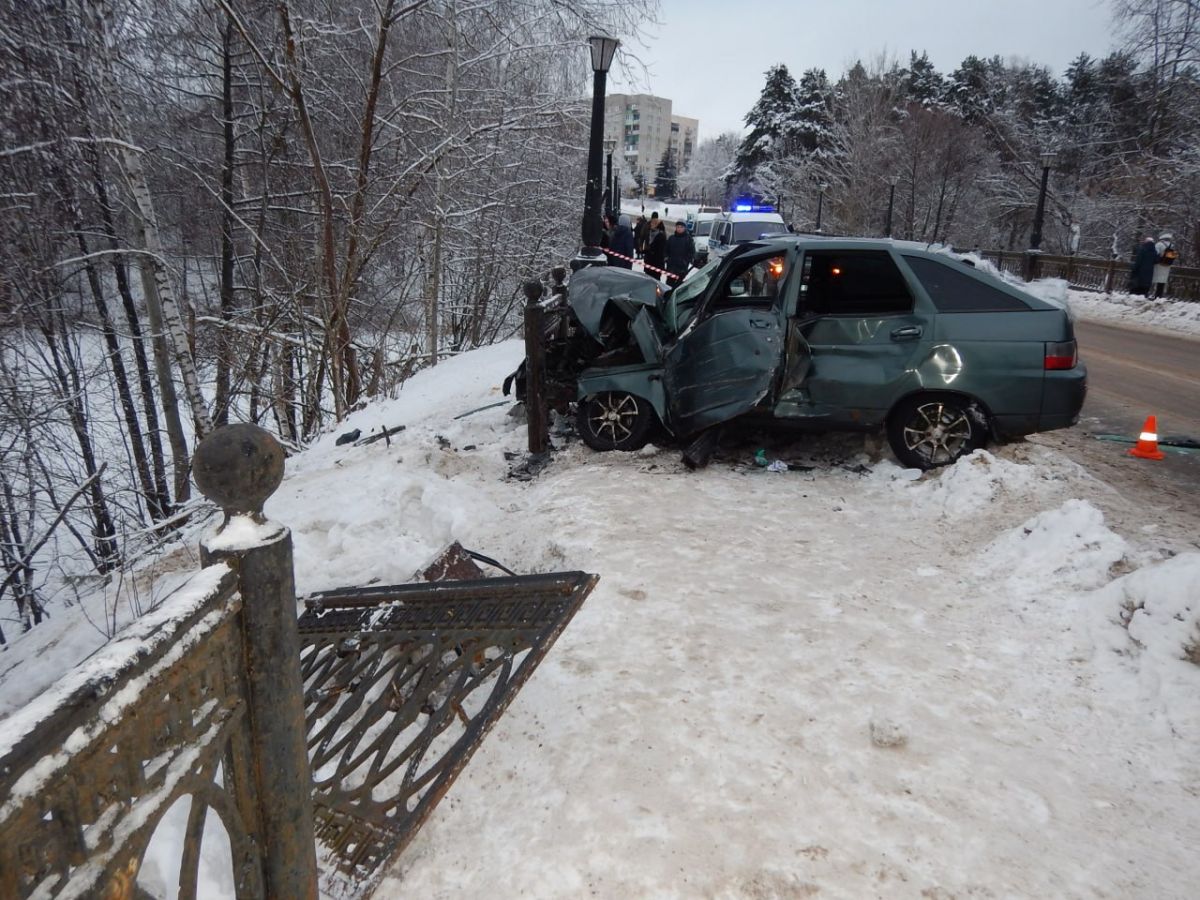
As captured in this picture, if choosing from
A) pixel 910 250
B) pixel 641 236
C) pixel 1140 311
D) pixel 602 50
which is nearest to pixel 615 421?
A: pixel 910 250

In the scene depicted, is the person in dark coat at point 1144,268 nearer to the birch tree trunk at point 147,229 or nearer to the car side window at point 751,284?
the car side window at point 751,284

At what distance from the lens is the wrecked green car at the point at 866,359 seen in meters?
5.74

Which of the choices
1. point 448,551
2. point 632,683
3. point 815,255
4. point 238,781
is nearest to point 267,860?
point 238,781

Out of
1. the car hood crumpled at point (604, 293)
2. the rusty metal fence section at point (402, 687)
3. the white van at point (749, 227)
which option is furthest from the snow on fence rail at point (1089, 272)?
the rusty metal fence section at point (402, 687)

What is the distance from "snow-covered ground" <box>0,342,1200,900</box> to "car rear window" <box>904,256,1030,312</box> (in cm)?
120

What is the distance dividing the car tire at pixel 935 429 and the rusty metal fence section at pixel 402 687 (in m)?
3.50

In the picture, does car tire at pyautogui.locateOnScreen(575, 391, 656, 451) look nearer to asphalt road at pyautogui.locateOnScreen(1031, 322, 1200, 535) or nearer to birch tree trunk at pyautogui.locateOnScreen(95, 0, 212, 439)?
asphalt road at pyautogui.locateOnScreen(1031, 322, 1200, 535)

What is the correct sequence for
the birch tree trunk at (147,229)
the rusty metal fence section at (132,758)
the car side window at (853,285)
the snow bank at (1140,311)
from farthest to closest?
the snow bank at (1140,311) < the birch tree trunk at (147,229) < the car side window at (853,285) < the rusty metal fence section at (132,758)

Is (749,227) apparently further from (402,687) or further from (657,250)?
(402,687)

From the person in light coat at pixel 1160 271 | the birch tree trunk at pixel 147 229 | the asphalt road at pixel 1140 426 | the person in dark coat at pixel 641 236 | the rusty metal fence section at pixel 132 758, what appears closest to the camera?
the rusty metal fence section at pixel 132 758

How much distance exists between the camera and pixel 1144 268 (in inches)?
711

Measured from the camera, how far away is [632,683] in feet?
11.2

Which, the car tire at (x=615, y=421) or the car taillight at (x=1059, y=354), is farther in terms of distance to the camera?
the car tire at (x=615, y=421)

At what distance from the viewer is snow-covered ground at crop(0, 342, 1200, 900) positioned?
2480 millimetres
